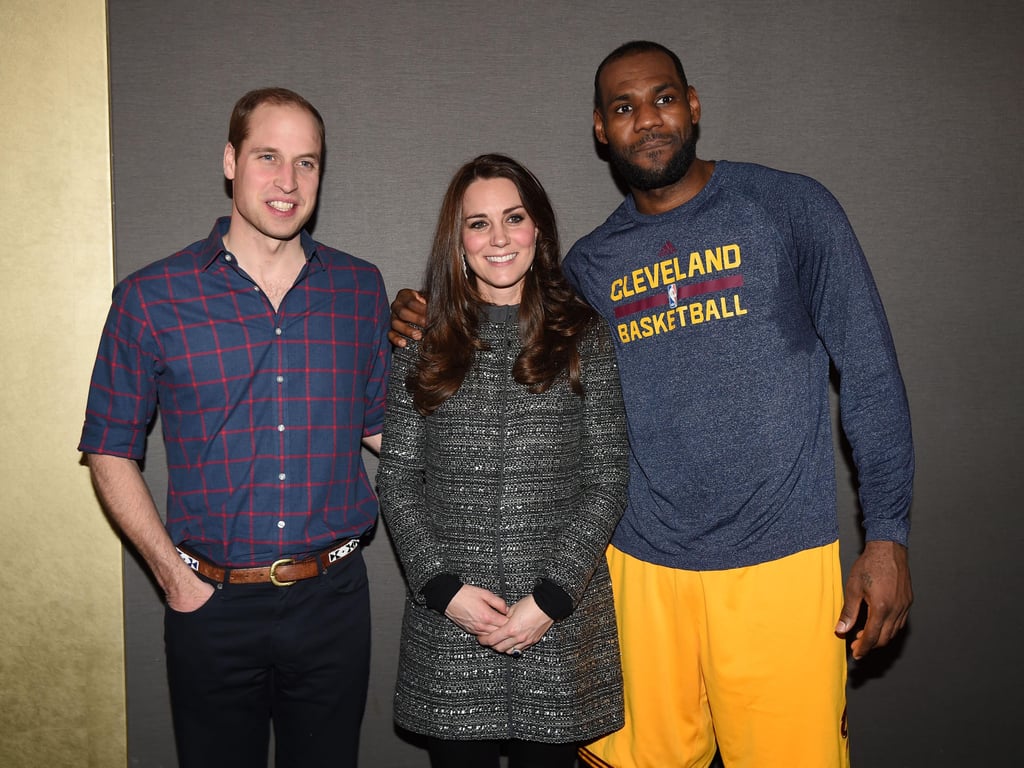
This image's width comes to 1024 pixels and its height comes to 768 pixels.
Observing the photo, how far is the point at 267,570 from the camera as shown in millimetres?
2016

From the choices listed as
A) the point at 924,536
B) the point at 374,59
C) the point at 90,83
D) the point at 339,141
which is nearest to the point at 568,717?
the point at 924,536

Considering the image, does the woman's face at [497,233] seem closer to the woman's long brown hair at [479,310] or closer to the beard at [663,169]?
the woman's long brown hair at [479,310]

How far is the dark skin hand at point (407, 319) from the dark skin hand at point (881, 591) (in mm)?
1243

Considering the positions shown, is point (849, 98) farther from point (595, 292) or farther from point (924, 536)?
point (924, 536)

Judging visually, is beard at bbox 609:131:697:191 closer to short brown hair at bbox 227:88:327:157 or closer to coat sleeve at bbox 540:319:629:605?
coat sleeve at bbox 540:319:629:605

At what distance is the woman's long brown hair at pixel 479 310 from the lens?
6.30 ft

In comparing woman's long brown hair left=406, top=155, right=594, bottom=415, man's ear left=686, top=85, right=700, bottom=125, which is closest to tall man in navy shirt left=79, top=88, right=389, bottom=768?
woman's long brown hair left=406, top=155, right=594, bottom=415

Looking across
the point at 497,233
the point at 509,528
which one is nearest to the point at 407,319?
the point at 497,233

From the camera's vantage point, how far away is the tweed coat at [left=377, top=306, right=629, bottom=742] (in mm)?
1828

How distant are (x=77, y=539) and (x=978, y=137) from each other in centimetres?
333

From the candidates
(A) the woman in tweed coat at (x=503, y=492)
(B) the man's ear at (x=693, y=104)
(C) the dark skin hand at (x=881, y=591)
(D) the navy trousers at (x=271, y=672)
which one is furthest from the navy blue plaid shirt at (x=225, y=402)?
(C) the dark skin hand at (x=881, y=591)

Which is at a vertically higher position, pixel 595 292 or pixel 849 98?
pixel 849 98

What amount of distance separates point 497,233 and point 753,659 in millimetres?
1246

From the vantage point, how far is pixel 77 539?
2.58 metres
